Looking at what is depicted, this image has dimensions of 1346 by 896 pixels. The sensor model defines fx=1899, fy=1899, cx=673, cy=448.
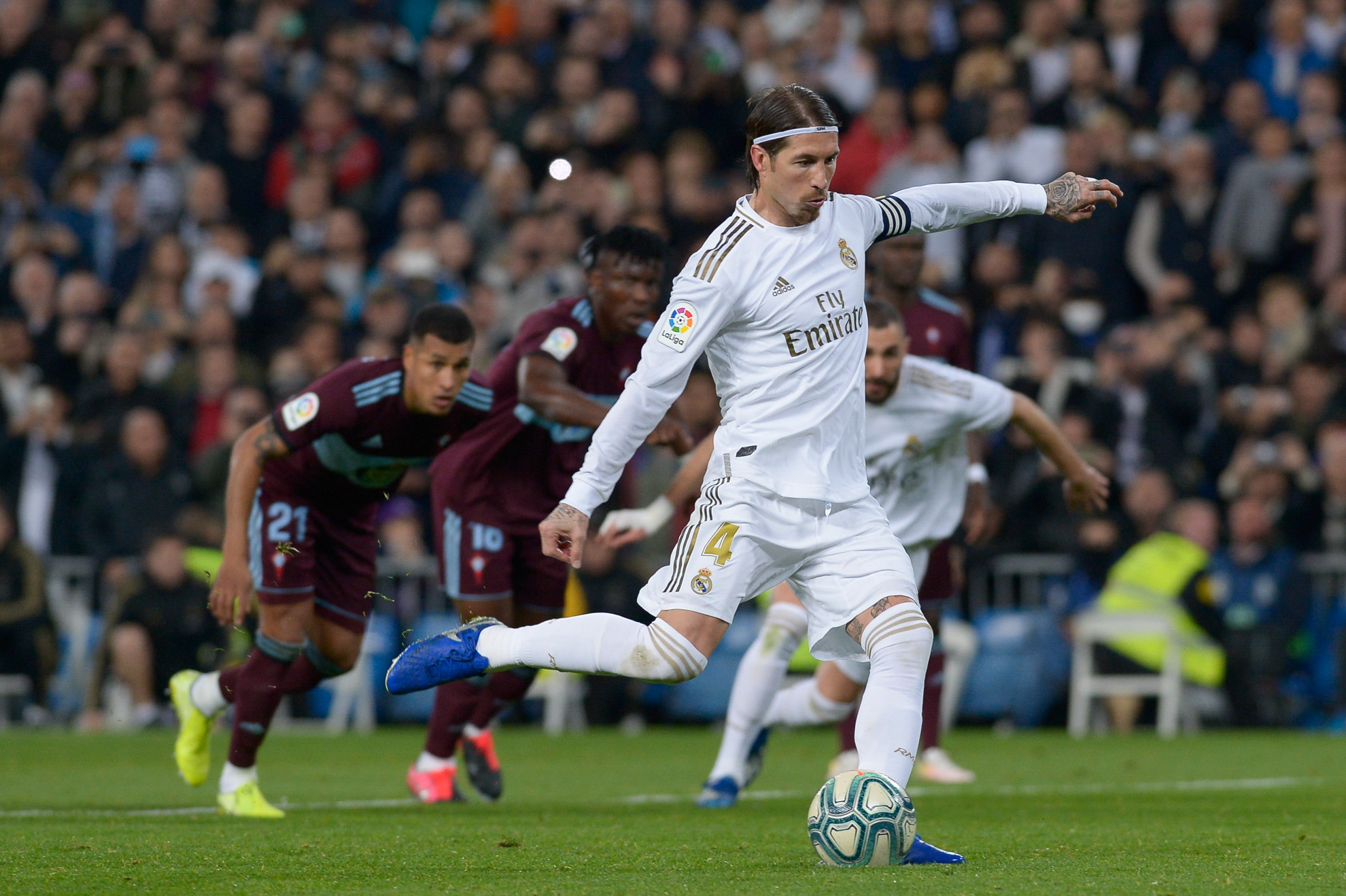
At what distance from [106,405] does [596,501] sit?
36.4 ft

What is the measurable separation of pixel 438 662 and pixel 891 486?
11.4ft

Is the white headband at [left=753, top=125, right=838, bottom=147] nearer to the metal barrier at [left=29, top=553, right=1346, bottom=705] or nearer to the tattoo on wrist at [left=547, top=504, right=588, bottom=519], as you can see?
the tattoo on wrist at [left=547, top=504, right=588, bottom=519]

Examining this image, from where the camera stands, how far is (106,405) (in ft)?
53.1

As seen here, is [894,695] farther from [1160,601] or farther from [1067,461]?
[1160,601]

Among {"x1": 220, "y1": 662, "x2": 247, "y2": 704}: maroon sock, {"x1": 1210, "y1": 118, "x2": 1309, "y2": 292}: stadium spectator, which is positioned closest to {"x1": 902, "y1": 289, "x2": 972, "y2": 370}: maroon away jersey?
{"x1": 220, "y1": 662, "x2": 247, "y2": 704}: maroon sock

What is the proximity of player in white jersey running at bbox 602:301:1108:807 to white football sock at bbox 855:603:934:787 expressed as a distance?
1.76 m

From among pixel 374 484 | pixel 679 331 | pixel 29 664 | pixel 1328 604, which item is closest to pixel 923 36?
pixel 1328 604

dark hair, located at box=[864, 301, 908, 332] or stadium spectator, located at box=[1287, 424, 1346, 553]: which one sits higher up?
dark hair, located at box=[864, 301, 908, 332]

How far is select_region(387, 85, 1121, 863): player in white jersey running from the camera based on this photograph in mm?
6051

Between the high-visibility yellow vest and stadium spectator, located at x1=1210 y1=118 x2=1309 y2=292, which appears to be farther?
stadium spectator, located at x1=1210 y1=118 x2=1309 y2=292

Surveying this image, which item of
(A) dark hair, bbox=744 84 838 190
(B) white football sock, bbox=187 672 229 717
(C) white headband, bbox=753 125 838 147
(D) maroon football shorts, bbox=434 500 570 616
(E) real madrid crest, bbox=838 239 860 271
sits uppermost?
(A) dark hair, bbox=744 84 838 190

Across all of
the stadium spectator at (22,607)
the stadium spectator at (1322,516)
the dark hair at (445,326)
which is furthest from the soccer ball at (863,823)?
Answer: the stadium spectator at (22,607)

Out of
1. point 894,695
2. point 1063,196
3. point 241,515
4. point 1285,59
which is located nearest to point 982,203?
point 1063,196

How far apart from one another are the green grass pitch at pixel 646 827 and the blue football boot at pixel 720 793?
0.14 meters
